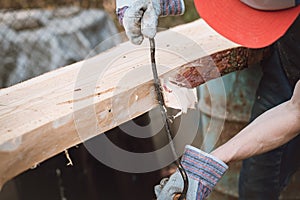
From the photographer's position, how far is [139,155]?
7.23 feet

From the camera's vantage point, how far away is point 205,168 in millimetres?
1234

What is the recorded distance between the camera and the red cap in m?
1.28

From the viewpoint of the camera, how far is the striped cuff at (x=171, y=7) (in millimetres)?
1349

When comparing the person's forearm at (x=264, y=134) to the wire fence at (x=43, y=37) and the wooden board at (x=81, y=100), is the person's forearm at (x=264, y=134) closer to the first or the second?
the wooden board at (x=81, y=100)

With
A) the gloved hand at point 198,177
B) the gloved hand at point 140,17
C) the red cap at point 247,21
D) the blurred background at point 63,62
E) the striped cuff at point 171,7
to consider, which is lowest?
the blurred background at point 63,62

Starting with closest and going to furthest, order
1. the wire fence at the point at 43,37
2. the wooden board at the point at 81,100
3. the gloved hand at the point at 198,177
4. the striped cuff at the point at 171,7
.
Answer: the wooden board at the point at 81,100, the gloved hand at the point at 198,177, the striped cuff at the point at 171,7, the wire fence at the point at 43,37

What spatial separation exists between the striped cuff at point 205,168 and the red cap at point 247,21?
324 millimetres

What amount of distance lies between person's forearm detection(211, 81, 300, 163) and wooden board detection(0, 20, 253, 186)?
0.82 ft

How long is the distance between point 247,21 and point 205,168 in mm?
422

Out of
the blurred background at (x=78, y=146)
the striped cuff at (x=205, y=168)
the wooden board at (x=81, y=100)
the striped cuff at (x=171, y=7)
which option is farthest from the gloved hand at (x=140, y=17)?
the blurred background at (x=78, y=146)

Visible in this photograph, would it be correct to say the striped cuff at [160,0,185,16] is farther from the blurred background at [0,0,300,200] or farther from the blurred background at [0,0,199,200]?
the blurred background at [0,0,199,200]

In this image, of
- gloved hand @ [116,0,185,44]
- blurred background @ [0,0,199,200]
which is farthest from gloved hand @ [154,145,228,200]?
blurred background @ [0,0,199,200]

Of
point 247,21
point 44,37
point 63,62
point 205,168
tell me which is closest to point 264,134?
point 205,168

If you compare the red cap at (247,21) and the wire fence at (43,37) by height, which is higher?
the red cap at (247,21)
